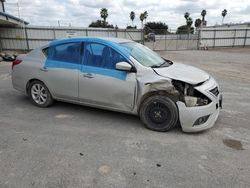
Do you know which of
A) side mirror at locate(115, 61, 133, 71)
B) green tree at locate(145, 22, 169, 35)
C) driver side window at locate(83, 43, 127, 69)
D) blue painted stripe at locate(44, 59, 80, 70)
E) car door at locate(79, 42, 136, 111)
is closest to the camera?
side mirror at locate(115, 61, 133, 71)

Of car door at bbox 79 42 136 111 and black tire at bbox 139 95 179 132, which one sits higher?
car door at bbox 79 42 136 111

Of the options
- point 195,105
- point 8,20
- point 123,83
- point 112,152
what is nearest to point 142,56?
point 123,83

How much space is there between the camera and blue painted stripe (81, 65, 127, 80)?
12.4 ft

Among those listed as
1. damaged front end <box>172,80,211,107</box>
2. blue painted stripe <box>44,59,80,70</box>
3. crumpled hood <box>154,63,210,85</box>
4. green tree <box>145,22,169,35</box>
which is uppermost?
green tree <box>145,22,169,35</box>

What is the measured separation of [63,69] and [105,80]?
1.03m

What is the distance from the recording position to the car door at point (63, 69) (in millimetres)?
4250

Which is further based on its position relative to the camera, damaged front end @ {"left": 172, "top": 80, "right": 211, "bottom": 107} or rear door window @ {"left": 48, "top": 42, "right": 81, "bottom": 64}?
rear door window @ {"left": 48, "top": 42, "right": 81, "bottom": 64}

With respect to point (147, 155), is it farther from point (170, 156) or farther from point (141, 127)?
point (141, 127)

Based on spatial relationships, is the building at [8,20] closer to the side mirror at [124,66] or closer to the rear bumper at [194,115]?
the side mirror at [124,66]

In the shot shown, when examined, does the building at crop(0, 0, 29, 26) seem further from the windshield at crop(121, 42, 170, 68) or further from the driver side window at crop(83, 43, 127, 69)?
the windshield at crop(121, 42, 170, 68)

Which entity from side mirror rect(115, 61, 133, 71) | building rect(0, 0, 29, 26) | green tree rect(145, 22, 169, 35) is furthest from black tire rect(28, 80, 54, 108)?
green tree rect(145, 22, 169, 35)

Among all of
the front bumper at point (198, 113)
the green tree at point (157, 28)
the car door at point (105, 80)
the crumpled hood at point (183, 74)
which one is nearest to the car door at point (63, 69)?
the car door at point (105, 80)

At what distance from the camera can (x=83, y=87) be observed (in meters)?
4.19

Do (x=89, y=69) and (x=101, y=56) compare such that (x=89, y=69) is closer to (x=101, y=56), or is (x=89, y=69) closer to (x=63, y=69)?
(x=101, y=56)
